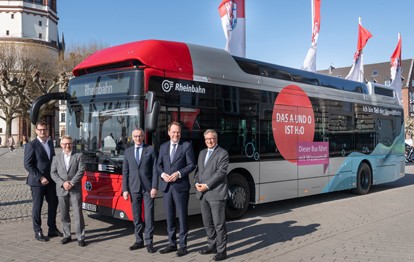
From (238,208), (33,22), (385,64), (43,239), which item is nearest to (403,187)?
(238,208)

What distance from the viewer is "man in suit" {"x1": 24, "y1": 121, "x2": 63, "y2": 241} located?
6801mm

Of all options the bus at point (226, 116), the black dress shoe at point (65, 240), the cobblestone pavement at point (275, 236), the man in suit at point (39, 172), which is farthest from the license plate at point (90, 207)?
the black dress shoe at point (65, 240)

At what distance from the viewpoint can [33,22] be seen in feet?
205

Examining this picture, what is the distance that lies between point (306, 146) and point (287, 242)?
399cm

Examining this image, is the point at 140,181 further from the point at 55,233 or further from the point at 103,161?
the point at 55,233

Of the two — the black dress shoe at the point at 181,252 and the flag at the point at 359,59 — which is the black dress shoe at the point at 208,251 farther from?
the flag at the point at 359,59

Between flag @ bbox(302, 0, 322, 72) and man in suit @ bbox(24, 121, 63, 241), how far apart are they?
11.6m

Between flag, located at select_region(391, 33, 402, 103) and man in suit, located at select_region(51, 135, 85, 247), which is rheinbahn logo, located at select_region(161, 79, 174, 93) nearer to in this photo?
man in suit, located at select_region(51, 135, 85, 247)

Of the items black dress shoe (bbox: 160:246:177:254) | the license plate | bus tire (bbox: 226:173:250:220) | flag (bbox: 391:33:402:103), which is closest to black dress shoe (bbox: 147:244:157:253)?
black dress shoe (bbox: 160:246:177:254)

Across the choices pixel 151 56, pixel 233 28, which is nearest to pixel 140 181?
pixel 151 56

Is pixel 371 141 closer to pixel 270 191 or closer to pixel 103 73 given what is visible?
pixel 270 191

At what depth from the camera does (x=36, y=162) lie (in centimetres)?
688

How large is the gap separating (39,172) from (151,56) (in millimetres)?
2599

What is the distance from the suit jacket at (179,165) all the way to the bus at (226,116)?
1.59 ft
